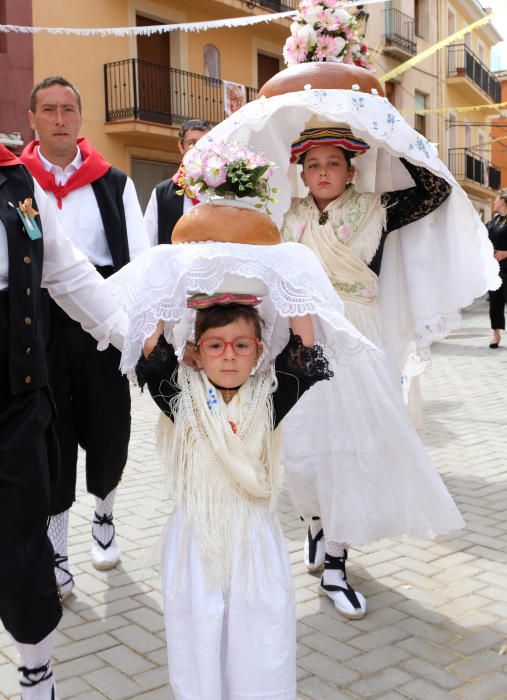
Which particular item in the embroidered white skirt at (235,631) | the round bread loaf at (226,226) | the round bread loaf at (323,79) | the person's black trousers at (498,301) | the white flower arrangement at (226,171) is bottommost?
the embroidered white skirt at (235,631)

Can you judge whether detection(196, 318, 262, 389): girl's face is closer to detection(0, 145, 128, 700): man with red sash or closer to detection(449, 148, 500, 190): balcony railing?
detection(0, 145, 128, 700): man with red sash

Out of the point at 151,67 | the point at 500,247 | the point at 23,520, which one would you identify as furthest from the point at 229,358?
the point at 151,67

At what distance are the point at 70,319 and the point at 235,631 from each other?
1.74 meters

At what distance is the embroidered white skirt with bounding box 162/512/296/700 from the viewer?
8.29 feet

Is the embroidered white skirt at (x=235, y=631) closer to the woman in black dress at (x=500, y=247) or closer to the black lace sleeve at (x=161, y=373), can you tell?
the black lace sleeve at (x=161, y=373)

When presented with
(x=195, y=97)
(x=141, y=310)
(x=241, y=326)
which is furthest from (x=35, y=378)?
(x=195, y=97)

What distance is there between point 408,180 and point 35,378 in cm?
212

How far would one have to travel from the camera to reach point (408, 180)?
3.90 m

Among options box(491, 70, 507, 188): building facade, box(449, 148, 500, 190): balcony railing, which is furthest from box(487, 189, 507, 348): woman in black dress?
box(491, 70, 507, 188): building facade

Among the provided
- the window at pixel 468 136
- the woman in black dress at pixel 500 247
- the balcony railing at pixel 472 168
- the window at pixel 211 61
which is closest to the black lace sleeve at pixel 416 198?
the woman in black dress at pixel 500 247

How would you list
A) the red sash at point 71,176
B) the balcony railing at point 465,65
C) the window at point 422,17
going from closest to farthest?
the red sash at point 71,176
the window at point 422,17
the balcony railing at point 465,65

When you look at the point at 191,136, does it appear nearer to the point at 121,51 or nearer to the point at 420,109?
the point at 121,51

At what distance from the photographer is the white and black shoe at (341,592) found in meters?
3.53

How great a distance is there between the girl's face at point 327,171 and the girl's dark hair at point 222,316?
125 centimetres
